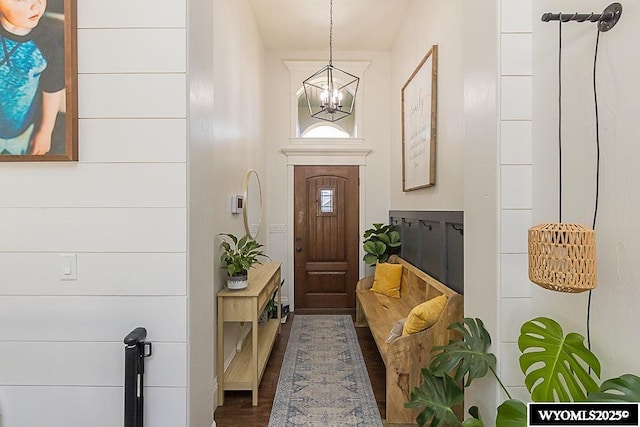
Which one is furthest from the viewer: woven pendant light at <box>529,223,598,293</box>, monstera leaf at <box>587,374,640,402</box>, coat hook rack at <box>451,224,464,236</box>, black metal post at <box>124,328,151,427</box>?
coat hook rack at <box>451,224,464,236</box>

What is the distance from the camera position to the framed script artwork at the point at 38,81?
143cm

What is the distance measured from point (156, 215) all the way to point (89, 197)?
280 millimetres

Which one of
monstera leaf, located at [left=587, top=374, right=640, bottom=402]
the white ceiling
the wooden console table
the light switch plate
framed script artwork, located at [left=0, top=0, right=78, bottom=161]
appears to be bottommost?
the wooden console table

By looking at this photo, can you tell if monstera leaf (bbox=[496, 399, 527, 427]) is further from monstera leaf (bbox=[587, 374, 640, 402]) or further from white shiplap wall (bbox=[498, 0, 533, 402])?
white shiplap wall (bbox=[498, 0, 533, 402])

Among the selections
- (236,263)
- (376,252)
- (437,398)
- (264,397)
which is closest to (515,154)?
(437,398)

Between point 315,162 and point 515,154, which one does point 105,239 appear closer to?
point 515,154

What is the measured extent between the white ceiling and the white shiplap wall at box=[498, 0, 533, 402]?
2.91m

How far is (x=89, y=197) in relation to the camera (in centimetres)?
148

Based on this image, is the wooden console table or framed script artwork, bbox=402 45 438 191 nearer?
the wooden console table

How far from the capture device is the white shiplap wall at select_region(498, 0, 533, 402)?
56.7 inches

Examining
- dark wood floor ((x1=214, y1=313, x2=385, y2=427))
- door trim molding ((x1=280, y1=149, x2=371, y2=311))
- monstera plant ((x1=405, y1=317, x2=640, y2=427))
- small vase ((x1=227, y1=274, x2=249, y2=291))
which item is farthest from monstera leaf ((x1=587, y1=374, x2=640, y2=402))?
door trim molding ((x1=280, y1=149, x2=371, y2=311))

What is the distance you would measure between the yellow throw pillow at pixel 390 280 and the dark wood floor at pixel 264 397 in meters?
0.67

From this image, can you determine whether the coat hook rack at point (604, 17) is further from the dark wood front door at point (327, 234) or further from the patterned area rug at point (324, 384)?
the dark wood front door at point (327, 234)

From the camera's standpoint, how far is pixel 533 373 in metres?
1.10
